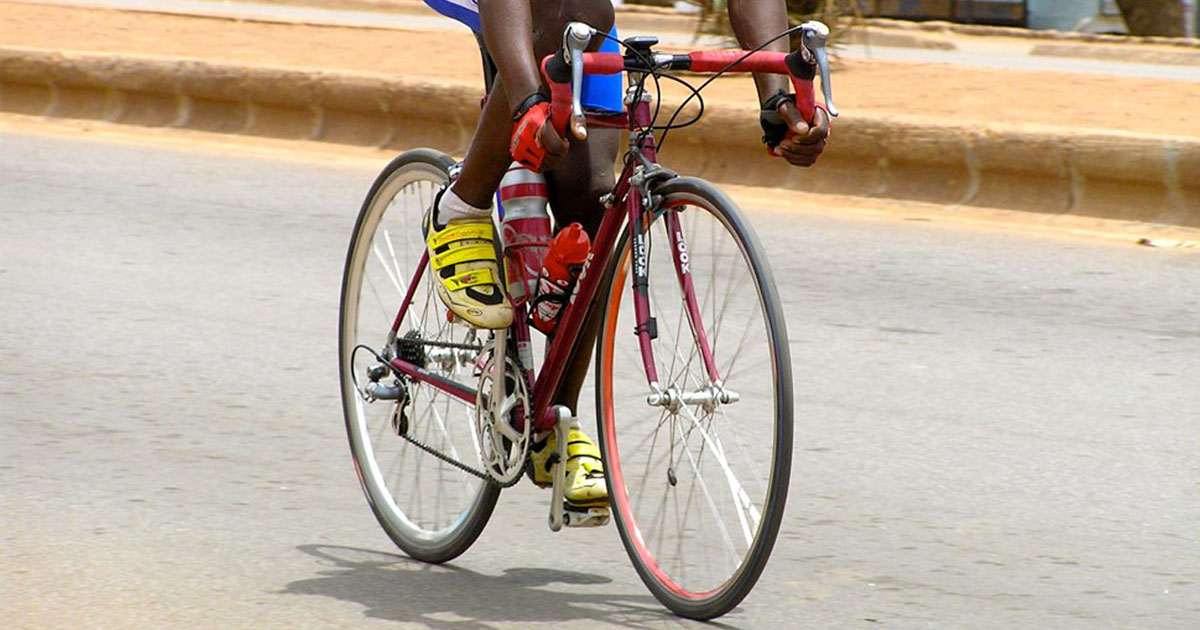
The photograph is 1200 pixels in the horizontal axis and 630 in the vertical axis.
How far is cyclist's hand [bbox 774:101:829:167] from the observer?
146 inches

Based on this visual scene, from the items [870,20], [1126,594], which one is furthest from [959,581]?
[870,20]

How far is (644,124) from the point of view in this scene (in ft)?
12.5

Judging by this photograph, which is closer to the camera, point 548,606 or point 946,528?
point 548,606

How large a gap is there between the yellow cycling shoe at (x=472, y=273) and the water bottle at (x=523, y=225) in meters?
0.04

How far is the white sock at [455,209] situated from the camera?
421 centimetres

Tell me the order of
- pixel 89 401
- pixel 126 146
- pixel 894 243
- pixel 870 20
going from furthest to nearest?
1. pixel 870 20
2. pixel 126 146
3. pixel 894 243
4. pixel 89 401

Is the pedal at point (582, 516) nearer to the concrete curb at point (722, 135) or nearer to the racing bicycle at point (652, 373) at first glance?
the racing bicycle at point (652, 373)

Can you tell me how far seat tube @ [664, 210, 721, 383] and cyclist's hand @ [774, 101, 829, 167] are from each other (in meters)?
0.25

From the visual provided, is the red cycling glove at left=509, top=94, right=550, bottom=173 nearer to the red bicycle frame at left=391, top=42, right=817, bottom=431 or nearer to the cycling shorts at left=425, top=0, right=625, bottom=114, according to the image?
the red bicycle frame at left=391, top=42, right=817, bottom=431

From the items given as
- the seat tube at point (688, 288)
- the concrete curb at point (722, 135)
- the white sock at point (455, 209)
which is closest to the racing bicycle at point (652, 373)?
the seat tube at point (688, 288)

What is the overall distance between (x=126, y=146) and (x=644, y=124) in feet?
26.8

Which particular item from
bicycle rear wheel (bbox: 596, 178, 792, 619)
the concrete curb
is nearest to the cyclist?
bicycle rear wheel (bbox: 596, 178, 792, 619)

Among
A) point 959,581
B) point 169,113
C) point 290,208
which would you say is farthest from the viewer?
point 169,113

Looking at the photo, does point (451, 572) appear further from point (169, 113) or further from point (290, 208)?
point (169, 113)
